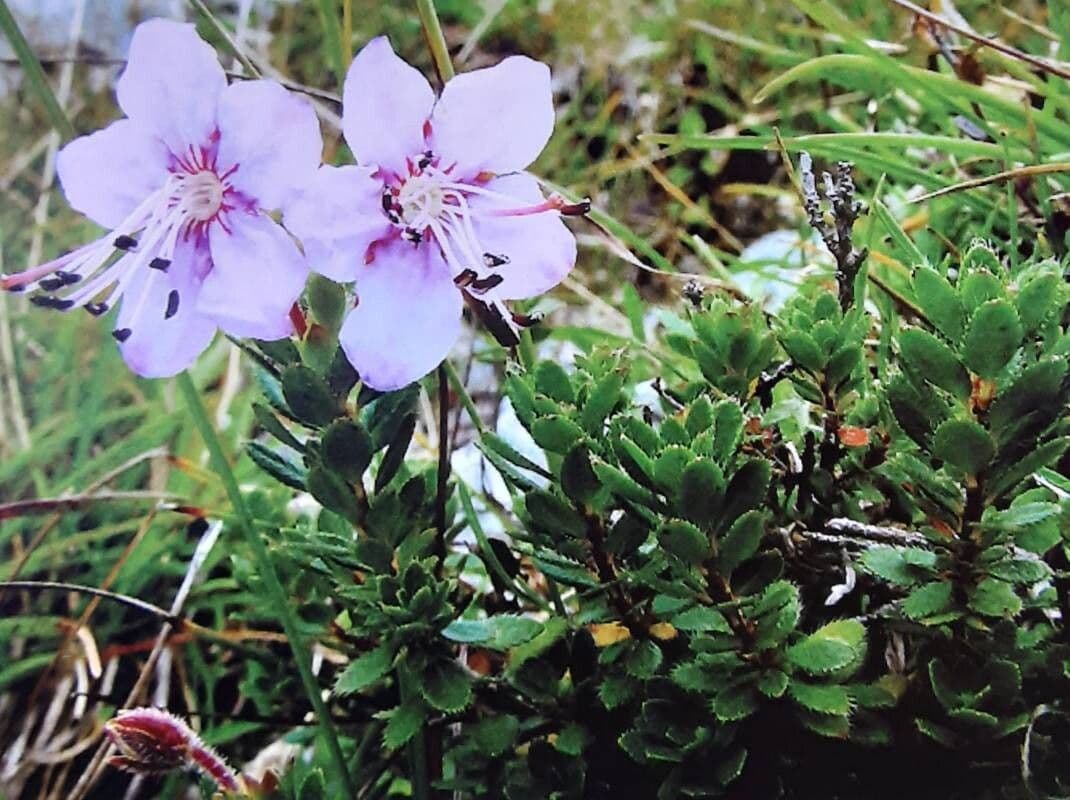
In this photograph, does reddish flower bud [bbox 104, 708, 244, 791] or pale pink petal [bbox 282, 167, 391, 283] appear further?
reddish flower bud [bbox 104, 708, 244, 791]

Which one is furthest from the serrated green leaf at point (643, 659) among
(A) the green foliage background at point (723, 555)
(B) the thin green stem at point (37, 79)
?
(B) the thin green stem at point (37, 79)

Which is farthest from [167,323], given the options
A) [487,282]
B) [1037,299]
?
[1037,299]

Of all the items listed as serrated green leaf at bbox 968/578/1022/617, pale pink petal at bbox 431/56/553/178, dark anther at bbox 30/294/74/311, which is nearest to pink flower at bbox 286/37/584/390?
pale pink petal at bbox 431/56/553/178

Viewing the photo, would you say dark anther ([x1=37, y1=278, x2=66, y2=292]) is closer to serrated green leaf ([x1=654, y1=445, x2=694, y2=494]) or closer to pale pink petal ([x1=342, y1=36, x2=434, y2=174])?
pale pink petal ([x1=342, y1=36, x2=434, y2=174])

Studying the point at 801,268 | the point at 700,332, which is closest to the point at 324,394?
the point at 700,332

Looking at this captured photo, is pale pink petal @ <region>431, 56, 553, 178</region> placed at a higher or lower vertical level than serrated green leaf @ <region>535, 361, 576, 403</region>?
higher

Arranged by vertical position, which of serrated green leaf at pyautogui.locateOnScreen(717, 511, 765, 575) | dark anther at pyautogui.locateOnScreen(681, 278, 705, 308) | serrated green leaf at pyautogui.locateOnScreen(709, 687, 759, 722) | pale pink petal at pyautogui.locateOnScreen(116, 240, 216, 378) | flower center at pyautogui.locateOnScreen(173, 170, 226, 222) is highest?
flower center at pyautogui.locateOnScreen(173, 170, 226, 222)

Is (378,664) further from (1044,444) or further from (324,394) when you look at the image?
(1044,444)

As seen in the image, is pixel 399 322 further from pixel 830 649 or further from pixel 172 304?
pixel 830 649
